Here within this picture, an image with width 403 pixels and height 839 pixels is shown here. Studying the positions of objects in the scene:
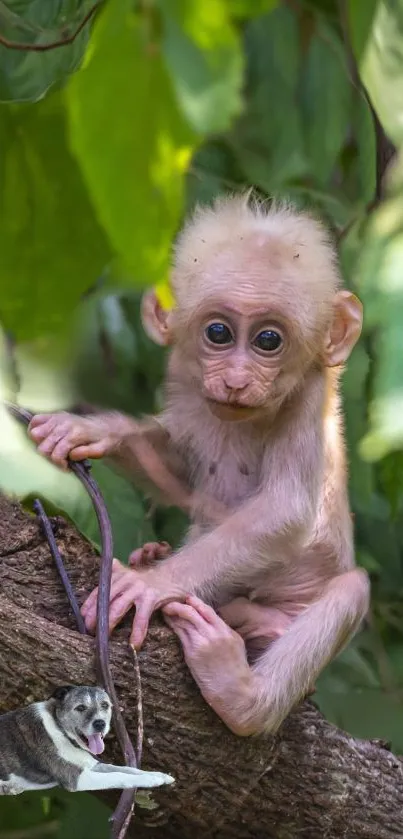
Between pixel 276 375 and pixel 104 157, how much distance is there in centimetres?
87

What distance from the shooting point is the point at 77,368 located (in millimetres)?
2500

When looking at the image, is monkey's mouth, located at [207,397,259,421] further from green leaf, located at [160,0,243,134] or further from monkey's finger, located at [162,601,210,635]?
green leaf, located at [160,0,243,134]

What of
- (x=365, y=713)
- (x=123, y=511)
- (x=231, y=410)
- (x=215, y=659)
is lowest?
(x=365, y=713)

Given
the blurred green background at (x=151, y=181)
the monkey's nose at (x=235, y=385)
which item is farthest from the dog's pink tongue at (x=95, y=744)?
the monkey's nose at (x=235, y=385)

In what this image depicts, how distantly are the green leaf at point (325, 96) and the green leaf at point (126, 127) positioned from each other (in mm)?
1514

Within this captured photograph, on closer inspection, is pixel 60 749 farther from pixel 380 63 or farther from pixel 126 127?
pixel 380 63

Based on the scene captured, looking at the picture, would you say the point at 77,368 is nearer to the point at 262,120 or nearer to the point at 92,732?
the point at 262,120

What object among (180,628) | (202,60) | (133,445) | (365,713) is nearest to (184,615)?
(180,628)

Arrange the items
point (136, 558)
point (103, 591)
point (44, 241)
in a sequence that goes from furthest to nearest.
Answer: point (136, 558) < point (44, 241) < point (103, 591)

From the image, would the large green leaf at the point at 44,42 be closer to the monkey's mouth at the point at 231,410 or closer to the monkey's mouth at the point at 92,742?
the monkey's mouth at the point at 231,410

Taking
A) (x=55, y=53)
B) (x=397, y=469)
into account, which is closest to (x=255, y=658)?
(x=397, y=469)

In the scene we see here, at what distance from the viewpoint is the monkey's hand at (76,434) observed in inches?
64.8

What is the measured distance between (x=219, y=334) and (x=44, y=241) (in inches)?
16.7

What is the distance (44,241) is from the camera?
1.60 meters
